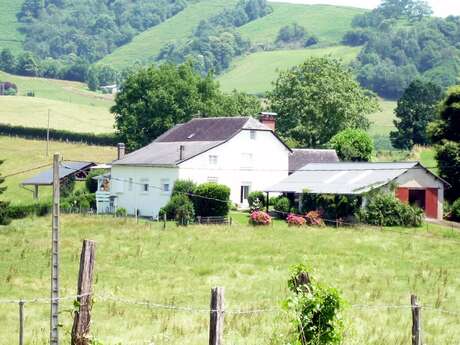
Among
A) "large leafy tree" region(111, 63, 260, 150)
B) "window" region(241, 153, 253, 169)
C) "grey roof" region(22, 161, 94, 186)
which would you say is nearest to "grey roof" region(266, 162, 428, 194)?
"window" region(241, 153, 253, 169)

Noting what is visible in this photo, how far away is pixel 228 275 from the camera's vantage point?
36.2m

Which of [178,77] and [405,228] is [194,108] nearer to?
[178,77]

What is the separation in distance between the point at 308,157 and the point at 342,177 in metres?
11.3

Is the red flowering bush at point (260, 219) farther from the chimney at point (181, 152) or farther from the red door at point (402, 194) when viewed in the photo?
the chimney at point (181, 152)

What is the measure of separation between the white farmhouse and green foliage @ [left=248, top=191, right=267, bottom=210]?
2.52 meters

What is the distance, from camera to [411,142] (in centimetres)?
10025

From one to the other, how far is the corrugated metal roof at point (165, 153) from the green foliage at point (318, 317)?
151 ft

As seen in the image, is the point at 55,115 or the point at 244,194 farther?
the point at 55,115

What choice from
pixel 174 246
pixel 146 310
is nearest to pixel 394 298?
pixel 146 310

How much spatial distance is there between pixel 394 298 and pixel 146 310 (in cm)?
797

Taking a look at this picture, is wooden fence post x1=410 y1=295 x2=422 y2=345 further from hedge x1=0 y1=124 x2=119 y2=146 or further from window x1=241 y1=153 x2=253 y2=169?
hedge x1=0 y1=124 x2=119 y2=146

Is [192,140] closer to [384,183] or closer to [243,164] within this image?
[243,164]

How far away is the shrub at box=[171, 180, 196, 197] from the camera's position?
60281 mm

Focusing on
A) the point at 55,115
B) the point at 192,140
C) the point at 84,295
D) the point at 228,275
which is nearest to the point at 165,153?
the point at 192,140
